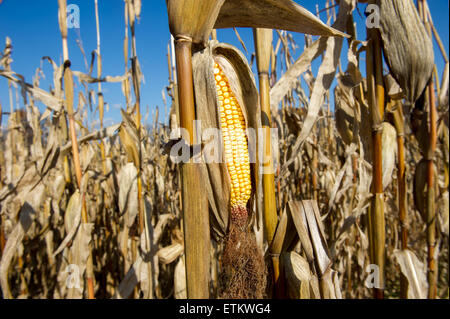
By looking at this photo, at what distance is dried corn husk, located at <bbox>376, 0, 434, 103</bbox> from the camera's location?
47.8 inches

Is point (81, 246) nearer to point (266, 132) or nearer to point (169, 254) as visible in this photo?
point (169, 254)

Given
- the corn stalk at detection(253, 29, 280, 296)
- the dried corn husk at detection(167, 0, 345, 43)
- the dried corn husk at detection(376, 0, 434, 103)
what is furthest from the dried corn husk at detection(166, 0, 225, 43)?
the dried corn husk at detection(376, 0, 434, 103)

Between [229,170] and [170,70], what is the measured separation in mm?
2464

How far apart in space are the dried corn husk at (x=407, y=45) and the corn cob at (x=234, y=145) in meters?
0.74

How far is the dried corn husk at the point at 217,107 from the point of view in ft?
2.88

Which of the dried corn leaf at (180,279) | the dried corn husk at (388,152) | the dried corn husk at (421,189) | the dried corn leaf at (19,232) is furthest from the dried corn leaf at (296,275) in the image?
the dried corn leaf at (19,232)

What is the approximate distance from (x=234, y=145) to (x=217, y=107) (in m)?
0.18

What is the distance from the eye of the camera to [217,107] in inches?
35.0

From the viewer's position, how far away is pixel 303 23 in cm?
92

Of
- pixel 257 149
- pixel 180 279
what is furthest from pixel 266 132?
A: pixel 180 279

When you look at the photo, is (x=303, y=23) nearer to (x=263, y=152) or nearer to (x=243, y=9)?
(x=243, y=9)

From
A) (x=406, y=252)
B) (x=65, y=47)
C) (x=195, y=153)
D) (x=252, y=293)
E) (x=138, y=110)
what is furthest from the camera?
(x=138, y=110)

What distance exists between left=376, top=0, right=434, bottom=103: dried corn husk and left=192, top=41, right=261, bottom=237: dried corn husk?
678mm
